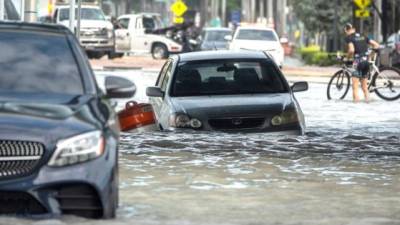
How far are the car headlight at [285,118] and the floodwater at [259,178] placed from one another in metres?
0.21

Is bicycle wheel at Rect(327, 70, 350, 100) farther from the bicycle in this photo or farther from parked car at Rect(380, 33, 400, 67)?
parked car at Rect(380, 33, 400, 67)

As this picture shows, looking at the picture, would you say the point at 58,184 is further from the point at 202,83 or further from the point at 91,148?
the point at 202,83

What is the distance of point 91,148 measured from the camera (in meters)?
8.20

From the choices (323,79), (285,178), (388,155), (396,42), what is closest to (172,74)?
(388,155)

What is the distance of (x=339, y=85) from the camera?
27812mm

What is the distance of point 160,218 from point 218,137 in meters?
5.86

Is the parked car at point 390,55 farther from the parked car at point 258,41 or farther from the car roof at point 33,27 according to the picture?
the car roof at point 33,27

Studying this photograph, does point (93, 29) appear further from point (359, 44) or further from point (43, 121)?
point (43, 121)

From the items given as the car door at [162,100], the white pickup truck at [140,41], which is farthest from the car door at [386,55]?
the car door at [162,100]

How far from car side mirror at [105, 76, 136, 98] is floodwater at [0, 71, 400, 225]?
0.91 m

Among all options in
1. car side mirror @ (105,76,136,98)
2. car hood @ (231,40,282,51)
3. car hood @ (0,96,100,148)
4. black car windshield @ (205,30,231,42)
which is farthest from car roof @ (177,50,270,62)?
black car windshield @ (205,30,231,42)

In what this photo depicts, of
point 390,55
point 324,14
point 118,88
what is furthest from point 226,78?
point 324,14

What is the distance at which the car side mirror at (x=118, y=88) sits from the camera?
9523mm

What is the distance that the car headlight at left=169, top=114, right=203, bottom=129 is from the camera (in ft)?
48.7
